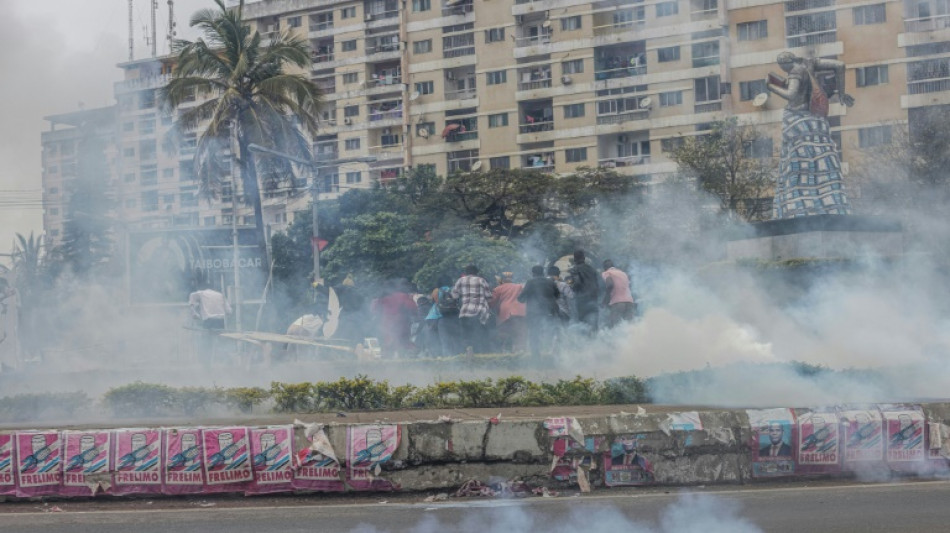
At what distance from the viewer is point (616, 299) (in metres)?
16.2

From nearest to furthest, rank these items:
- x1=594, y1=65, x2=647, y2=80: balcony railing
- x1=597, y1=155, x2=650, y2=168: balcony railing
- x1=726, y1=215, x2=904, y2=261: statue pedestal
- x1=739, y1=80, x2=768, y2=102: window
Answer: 1. x1=726, y1=215, x2=904, y2=261: statue pedestal
2. x1=739, y1=80, x2=768, y2=102: window
3. x1=594, y1=65, x2=647, y2=80: balcony railing
4. x1=597, y1=155, x2=650, y2=168: balcony railing

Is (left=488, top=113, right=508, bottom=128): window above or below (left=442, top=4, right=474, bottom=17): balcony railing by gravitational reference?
below

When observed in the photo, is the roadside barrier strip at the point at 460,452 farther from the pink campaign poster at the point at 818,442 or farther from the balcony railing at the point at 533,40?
the balcony railing at the point at 533,40

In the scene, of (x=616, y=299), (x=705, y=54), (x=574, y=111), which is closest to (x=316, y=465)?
(x=616, y=299)

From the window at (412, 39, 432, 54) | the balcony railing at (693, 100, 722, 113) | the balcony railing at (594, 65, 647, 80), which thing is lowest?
the balcony railing at (693, 100, 722, 113)

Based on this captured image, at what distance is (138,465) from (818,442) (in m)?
5.91

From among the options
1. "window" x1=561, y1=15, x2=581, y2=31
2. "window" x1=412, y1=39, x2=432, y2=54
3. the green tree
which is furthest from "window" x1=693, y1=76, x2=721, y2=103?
"window" x1=412, y1=39, x2=432, y2=54

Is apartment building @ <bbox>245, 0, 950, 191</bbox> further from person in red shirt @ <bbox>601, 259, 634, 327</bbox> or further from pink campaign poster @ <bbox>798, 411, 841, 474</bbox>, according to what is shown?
pink campaign poster @ <bbox>798, 411, 841, 474</bbox>

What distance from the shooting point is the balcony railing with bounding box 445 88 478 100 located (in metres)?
61.3

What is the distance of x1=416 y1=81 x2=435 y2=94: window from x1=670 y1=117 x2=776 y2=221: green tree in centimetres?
2203

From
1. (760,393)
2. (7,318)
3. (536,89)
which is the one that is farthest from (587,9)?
(760,393)

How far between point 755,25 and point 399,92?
77.2 feet

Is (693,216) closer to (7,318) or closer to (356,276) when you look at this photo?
(356,276)

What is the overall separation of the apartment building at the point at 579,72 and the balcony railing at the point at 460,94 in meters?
0.09
